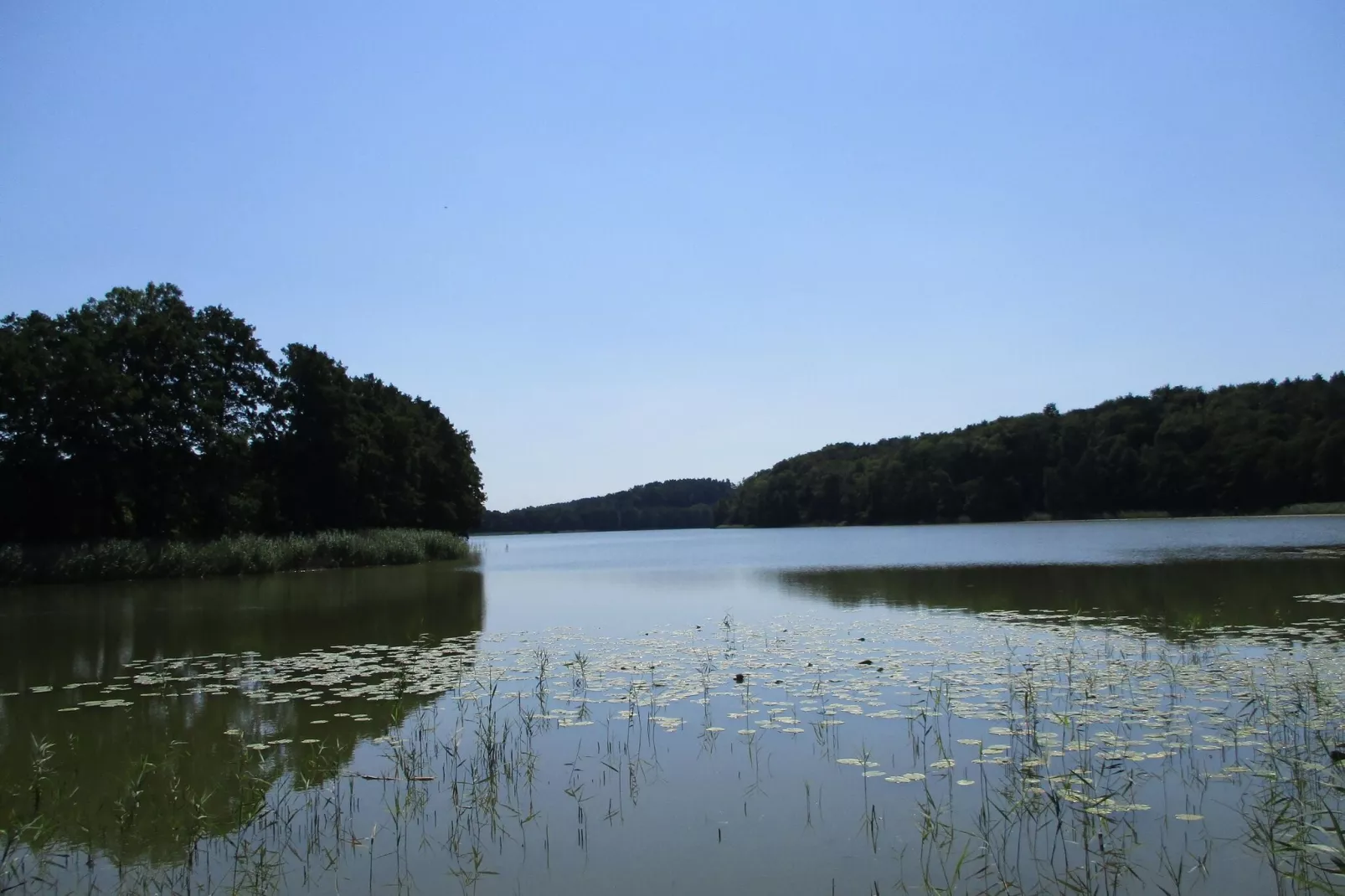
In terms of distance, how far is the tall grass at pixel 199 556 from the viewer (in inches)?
1312

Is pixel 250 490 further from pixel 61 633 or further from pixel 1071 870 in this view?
pixel 1071 870

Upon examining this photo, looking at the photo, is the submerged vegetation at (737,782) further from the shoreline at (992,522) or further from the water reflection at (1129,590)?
the shoreline at (992,522)

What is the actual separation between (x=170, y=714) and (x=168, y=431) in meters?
31.4

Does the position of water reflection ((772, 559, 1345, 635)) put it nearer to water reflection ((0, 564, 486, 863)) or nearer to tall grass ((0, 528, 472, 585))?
water reflection ((0, 564, 486, 863))

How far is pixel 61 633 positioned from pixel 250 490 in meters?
26.8

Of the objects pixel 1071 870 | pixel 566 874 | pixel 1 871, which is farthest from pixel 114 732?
pixel 1071 870

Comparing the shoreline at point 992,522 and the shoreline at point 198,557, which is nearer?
the shoreline at point 198,557

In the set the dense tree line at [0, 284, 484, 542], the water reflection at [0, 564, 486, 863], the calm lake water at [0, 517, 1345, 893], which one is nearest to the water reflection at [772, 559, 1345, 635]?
the calm lake water at [0, 517, 1345, 893]

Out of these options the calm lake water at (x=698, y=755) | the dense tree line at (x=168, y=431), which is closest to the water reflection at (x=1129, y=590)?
the calm lake water at (x=698, y=755)

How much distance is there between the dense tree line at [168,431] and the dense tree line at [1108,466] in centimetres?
7394

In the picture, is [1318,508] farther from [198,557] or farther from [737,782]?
[737,782]

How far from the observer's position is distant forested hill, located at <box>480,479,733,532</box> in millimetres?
173625

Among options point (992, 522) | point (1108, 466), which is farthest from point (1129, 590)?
point (992, 522)

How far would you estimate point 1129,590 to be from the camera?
21.4 metres
